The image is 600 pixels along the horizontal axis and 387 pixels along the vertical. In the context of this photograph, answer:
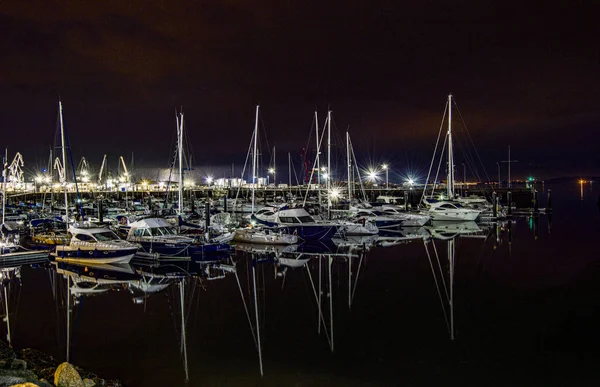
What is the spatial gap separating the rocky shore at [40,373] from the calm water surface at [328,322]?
29.9 inches

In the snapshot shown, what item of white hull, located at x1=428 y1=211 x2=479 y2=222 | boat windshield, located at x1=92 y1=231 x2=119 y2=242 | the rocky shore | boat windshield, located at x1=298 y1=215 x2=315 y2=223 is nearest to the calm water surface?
the rocky shore

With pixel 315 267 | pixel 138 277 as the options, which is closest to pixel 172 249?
pixel 138 277

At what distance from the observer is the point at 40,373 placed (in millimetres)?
10969

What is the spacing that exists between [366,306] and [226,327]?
5.85 meters

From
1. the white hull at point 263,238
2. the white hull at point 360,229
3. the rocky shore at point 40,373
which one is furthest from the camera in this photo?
the white hull at point 360,229

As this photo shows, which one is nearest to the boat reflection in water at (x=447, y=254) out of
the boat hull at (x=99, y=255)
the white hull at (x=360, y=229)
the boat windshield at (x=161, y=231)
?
the white hull at (x=360, y=229)

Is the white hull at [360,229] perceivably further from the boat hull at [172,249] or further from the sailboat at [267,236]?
the boat hull at [172,249]

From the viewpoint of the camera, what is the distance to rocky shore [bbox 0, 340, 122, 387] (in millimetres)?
9328

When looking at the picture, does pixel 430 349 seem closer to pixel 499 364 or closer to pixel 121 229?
pixel 499 364

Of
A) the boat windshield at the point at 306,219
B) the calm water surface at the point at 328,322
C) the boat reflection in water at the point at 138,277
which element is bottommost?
the calm water surface at the point at 328,322

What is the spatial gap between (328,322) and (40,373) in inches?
358

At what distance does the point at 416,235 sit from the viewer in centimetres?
4194

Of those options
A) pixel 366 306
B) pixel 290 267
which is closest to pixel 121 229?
pixel 290 267

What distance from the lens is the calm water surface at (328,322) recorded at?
11859 mm
